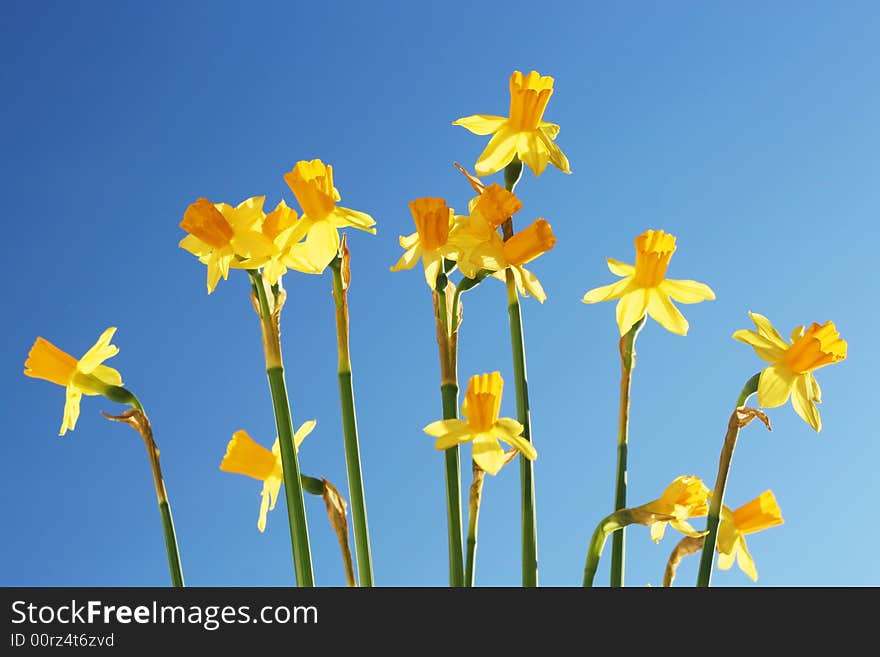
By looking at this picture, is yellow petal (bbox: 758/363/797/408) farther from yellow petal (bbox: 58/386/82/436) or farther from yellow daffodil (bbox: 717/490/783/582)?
yellow petal (bbox: 58/386/82/436)

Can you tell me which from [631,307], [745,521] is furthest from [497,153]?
[745,521]

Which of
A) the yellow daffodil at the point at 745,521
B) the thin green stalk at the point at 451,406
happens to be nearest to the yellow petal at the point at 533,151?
the thin green stalk at the point at 451,406

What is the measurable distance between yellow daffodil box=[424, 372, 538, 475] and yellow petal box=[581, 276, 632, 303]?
0.79 feet

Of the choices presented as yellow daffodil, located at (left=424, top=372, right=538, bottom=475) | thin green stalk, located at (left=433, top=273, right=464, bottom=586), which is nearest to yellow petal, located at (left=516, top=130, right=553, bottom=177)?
thin green stalk, located at (left=433, top=273, right=464, bottom=586)

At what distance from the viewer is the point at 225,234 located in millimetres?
1152

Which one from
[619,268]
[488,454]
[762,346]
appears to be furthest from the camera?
[619,268]

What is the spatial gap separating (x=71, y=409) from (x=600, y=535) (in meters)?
0.80

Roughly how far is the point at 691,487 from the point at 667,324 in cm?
24

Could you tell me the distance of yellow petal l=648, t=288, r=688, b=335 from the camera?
1194 millimetres

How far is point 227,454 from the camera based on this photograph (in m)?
1.21

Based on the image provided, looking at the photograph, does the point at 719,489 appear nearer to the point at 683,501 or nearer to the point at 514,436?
the point at 683,501

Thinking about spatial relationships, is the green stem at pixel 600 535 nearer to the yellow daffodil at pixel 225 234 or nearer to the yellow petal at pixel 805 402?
the yellow petal at pixel 805 402
